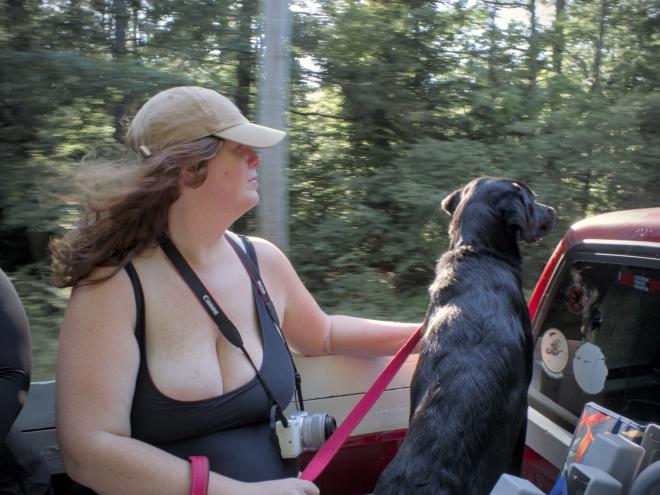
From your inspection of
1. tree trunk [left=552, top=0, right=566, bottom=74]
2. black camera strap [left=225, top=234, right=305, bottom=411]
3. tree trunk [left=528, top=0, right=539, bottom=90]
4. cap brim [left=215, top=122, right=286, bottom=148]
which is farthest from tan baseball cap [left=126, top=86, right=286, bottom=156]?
tree trunk [left=552, top=0, right=566, bottom=74]

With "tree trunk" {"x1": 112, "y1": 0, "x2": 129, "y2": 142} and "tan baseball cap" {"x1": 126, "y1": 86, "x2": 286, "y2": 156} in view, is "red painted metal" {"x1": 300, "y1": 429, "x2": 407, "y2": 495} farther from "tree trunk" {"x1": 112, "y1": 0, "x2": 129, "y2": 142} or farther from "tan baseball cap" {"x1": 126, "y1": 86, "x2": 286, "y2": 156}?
"tree trunk" {"x1": 112, "y1": 0, "x2": 129, "y2": 142}

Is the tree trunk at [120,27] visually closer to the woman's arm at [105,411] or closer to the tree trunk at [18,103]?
the tree trunk at [18,103]

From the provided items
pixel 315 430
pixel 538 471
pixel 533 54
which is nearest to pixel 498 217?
pixel 538 471

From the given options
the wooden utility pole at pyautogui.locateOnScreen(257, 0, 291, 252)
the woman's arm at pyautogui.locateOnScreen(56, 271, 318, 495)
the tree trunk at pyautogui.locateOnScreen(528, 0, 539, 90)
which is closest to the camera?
the woman's arm at pyautogui.locateOnScreen(56, 271, 318, 495)

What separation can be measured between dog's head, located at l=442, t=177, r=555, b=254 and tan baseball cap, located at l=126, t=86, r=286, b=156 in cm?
117

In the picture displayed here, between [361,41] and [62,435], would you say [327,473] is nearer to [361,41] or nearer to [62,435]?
[62,435]

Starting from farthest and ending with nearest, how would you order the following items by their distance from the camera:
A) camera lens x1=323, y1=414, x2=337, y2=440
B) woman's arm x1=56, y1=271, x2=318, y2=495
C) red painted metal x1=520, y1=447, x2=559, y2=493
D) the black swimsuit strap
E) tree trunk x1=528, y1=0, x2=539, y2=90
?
1. tree trunk x1=528, y1=0, x2=539, y2=90
2. red painted metal x1=520, y1=447, x2=559, y2=493
3. camera lens x1=323, y1=414, x2=337, y2=440
4. the black swimsuit strap
5. woman's arm x1=56, y1=271, x2=318, y2=495

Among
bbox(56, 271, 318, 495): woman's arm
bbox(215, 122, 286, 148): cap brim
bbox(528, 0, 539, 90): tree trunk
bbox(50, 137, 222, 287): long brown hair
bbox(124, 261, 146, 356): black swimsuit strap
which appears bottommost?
bbox(56, 271, 318, 495): woman's arm

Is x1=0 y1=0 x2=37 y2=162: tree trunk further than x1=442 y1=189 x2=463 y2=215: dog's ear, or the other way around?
x1=0 y1=0 x2=37 y2=162: tree trunk

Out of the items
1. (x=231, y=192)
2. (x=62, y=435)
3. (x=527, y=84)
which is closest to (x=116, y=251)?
(x=231, y=192)

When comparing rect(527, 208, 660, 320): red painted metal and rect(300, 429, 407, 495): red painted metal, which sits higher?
rect(527, 208, 660, 320): red painted metal

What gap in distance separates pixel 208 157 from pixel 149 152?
0.58 feet

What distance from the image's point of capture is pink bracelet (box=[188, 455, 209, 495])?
1692 mm

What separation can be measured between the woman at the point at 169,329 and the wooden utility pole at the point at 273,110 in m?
1.51
